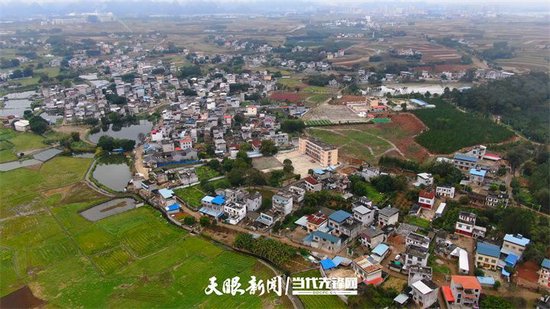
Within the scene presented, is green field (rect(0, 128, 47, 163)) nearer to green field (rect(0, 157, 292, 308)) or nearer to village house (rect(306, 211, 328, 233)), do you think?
green field (rect(0, 157, 292, 308))

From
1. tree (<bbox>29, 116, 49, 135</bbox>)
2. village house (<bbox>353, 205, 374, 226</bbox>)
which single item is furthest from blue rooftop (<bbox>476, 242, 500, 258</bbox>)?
tree (<bbox>29, 116, 49, 135</bbox>)

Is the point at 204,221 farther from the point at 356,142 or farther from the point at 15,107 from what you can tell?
the point at 15,107

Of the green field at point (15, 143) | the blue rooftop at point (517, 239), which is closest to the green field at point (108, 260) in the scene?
the green field at point (15, 143)

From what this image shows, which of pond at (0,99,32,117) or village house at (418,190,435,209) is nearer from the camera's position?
village house at (418,190,435,209)

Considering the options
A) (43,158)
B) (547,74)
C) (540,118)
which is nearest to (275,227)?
(43,158)

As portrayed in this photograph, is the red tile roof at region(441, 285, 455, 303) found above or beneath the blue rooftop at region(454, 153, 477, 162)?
beneath

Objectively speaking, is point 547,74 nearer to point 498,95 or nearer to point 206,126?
point 498,95
